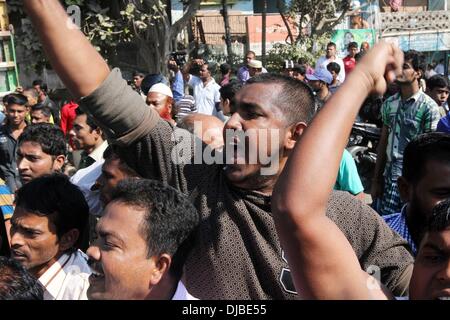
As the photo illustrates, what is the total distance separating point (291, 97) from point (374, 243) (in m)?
0.53

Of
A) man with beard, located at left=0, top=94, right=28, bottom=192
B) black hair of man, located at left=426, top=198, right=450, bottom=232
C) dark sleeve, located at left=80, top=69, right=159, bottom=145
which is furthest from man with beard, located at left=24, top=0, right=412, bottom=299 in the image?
man with beard, located at left=0, top=94, right=28, bottom=192

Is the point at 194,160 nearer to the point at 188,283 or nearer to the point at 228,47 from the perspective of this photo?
the point at 188,283

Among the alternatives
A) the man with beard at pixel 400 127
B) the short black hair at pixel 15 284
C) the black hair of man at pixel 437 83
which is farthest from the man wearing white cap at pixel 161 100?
the black hair of man at pixel 437 83

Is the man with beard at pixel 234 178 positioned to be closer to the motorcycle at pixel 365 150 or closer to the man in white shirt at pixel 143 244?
the man in white shirt at pixel 143 244

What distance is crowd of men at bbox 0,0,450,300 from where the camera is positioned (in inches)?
44.5

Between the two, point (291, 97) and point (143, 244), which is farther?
point (291, 97)

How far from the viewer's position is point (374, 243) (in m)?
1.71

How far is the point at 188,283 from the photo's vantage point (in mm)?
1742

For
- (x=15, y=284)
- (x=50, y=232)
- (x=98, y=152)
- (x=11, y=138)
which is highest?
(x=15, y=284)

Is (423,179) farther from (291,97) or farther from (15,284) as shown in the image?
(15,284)

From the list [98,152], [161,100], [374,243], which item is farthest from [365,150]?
[374,243]

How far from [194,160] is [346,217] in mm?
488

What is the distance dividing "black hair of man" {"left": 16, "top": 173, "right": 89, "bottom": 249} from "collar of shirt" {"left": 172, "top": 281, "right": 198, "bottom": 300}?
0.82 metres

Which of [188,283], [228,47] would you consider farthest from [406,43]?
[188,283]
